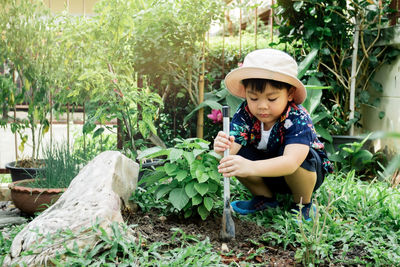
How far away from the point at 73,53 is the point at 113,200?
1.86 m

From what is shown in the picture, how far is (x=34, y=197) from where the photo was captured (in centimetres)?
295

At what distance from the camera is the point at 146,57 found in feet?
13.8

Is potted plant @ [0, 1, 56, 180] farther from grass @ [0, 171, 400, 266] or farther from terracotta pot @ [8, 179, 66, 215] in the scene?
grass @ [0, 171, 400, 266]

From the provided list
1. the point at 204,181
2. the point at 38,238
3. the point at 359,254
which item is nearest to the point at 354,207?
the point at 359,254

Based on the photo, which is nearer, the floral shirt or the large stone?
the large stone

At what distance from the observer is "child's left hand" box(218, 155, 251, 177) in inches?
81.5

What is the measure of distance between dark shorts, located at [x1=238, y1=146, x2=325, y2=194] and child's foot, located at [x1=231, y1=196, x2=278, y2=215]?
78 mm

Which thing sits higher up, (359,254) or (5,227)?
(359,254)

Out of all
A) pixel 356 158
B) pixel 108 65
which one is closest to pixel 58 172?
pixel 108 65

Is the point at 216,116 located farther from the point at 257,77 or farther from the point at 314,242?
the point at 314,242

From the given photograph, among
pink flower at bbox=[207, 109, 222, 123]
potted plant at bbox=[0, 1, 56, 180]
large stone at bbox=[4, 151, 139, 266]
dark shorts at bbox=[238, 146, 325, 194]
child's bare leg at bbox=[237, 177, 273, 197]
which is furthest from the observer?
pink flower at bbox=[207, 109, 222, 123]

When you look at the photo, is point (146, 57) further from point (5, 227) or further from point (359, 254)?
point (359, 254)

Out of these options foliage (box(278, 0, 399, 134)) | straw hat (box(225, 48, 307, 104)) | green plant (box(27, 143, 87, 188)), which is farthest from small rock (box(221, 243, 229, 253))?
foliage (box(278, 0, 399, 134))

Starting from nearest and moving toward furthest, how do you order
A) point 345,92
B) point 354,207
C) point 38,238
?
point 38,238, point 354,207, point 345,92
